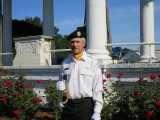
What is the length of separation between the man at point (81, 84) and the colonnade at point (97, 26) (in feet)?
11.4

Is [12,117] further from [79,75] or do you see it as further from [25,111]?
[79,75]

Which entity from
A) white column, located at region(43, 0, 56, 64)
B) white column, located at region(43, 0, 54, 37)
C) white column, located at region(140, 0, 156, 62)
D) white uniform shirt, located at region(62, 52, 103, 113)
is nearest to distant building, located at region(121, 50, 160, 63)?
white column, located at region(140, 0, 156, 62)

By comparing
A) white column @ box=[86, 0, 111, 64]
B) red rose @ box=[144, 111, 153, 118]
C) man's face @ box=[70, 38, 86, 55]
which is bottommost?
red rose @ box=[144, 111, 153, 118]

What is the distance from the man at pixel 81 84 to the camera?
308 centimetres

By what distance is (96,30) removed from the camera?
6.64 metres

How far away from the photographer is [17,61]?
8953 millimetres

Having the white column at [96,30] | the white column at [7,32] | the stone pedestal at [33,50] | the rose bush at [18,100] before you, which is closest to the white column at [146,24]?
the stone pedestal at [33,50]

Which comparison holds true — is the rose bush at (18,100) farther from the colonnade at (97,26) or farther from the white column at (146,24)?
the white column at (146,24)

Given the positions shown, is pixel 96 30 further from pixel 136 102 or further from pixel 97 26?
pixel 136 102

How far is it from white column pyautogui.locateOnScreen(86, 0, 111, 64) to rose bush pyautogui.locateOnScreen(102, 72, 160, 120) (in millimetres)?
1091

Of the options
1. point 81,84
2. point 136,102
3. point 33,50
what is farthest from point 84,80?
point 33,50

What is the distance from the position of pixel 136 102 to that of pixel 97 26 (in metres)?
2.42

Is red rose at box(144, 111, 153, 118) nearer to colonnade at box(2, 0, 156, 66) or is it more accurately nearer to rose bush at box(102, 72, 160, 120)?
rose bush at box(102, 72, 160, 120)

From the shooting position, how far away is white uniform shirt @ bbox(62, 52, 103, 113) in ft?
10.1
